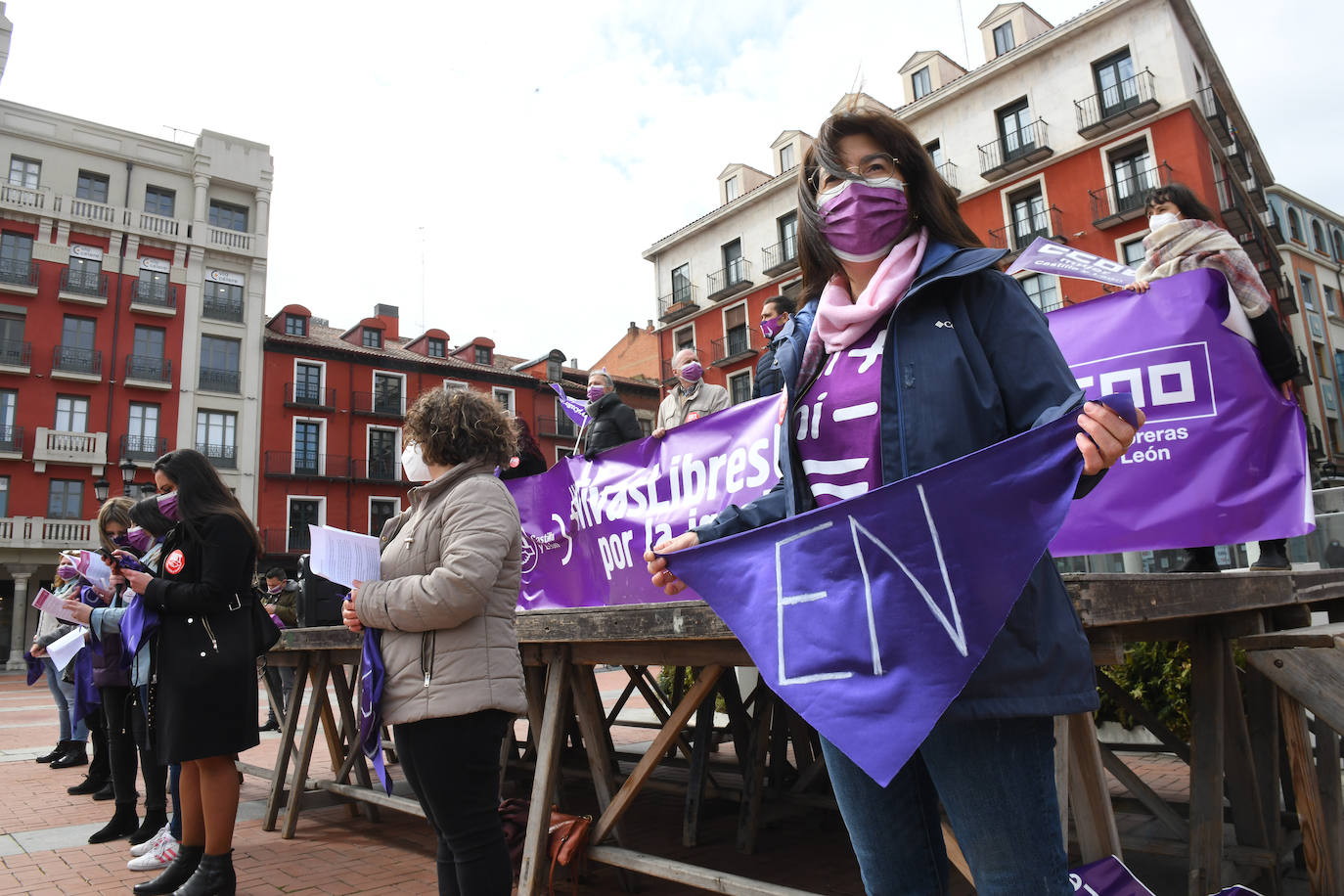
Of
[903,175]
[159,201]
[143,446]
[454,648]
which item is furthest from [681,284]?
[903,175]

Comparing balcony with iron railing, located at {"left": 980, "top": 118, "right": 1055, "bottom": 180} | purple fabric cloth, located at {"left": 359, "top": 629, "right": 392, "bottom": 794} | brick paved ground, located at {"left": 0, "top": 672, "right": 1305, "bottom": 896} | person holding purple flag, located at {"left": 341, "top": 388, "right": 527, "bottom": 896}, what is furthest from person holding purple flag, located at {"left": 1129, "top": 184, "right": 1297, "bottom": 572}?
balcony with iron railing, located at {"left": 980, "top": 118, "right": 1055, "bottom": 180}

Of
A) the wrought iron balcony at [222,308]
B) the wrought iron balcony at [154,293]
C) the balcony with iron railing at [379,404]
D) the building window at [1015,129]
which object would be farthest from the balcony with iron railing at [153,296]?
the building window at [1015,129]

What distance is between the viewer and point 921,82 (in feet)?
99.4

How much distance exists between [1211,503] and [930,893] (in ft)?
8.84

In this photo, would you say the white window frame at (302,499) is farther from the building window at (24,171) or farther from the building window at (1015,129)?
the building window at (1015,129)

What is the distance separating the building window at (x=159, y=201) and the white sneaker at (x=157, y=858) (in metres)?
34.6

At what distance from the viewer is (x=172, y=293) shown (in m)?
31.8

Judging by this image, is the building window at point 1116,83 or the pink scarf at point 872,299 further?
the building window at point 1116,83

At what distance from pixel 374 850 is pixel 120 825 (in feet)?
4.95

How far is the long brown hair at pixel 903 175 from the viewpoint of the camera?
1.68 m

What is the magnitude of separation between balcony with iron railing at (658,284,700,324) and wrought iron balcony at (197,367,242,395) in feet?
59.1

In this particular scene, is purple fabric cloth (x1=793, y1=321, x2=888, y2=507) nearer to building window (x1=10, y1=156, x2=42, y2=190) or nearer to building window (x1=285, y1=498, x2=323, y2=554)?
building window (x1=285, y1=498, x2=323, y2=554)

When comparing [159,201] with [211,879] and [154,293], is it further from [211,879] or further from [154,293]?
[211,879]

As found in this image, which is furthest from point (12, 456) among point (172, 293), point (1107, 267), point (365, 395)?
point (1107, 267)
